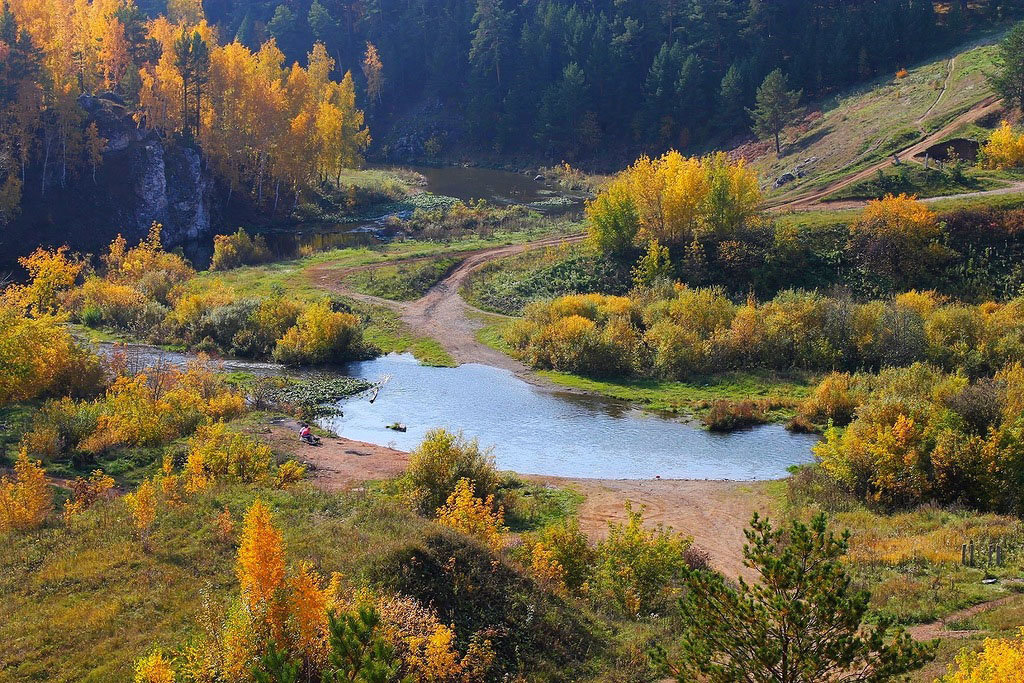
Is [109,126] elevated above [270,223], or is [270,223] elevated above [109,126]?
[109,126]

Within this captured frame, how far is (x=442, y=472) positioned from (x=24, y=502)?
12.1 meters

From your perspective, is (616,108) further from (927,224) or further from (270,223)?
(927,224)

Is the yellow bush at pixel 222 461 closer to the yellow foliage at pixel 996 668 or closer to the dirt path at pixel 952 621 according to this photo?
the dirt path at pixel 952 621

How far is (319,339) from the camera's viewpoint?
51344mm

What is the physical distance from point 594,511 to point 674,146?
91.0 meters

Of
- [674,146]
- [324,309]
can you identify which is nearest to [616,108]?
[674,146]

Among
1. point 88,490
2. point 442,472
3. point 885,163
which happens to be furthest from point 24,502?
point 885,163

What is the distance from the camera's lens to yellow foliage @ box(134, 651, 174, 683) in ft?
45.8

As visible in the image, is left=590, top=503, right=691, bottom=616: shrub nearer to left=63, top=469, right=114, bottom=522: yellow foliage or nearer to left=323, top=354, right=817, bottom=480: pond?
left=323, top=354, right=817, bottom=480: pond

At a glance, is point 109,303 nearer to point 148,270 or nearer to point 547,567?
point 148,270

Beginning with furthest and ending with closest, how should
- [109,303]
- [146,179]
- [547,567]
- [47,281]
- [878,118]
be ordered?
[878,118], [146,179], [109,303], [47,281], [547,567]

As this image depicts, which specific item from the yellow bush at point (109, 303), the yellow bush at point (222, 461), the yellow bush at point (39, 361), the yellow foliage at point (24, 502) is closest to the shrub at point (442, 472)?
the yellow bush at point (222, 461)

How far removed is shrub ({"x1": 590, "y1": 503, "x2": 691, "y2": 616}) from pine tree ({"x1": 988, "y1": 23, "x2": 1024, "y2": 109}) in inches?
2609

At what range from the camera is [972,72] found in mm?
84062
